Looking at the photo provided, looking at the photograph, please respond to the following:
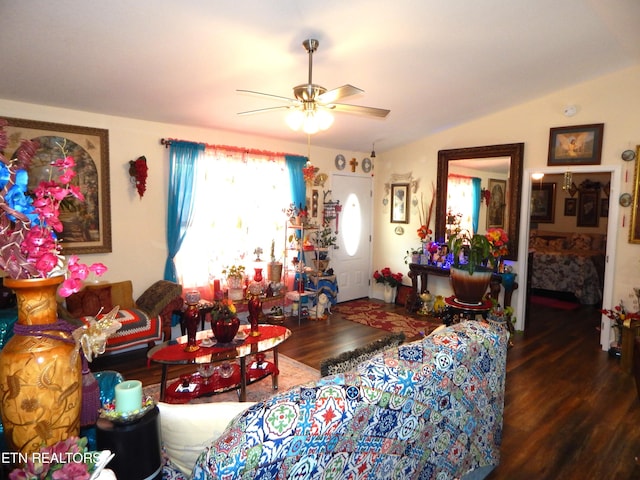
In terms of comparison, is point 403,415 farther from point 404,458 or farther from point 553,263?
point 553,263

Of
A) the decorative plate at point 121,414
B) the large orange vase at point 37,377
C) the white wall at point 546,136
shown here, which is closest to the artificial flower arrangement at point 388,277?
the white wall at point 546,136

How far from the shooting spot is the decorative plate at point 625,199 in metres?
4.43

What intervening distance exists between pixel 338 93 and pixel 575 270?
5.80 metres

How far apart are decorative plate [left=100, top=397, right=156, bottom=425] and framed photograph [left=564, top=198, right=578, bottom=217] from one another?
9.15 meters

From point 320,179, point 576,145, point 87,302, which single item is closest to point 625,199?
point 576,145

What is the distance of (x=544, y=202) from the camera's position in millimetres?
8531

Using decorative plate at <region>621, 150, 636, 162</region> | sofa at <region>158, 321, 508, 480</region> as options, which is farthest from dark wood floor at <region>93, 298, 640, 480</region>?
decorative plate at <region>621, 150, 636, 162</region>

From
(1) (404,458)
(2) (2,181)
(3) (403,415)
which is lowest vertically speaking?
(1) (404,458)

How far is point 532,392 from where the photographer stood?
354 cm

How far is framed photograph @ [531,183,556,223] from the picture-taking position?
8445 millimetres

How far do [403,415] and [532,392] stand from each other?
8.13 feet

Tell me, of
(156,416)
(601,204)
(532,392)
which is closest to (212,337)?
(156,416)

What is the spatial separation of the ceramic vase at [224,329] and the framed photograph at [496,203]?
13.1ft

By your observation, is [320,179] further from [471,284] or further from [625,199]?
[625,199]
